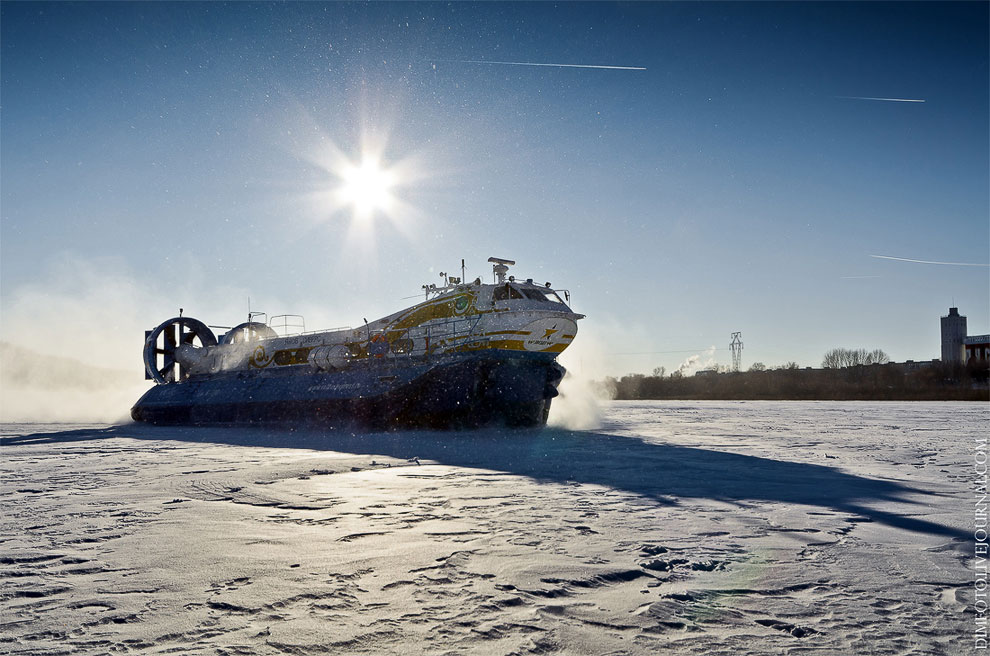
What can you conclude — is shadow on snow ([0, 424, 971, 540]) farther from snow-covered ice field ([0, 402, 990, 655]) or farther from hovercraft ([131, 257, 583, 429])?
hovercraft ([131, 257, 583, 429])

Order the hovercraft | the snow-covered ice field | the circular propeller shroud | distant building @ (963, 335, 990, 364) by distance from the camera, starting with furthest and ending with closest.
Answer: distant building @ (963, 335, 990, 364) < the circular propeller shroud < the hovercraft < the snow-covered ice field

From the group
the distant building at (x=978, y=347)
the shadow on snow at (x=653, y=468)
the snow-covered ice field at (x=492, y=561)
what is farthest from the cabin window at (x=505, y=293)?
the distant building at (x=978, y=347)

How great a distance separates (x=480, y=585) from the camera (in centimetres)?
350

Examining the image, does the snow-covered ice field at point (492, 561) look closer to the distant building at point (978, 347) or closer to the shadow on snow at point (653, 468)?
the shadow on snow at point (653, 468)

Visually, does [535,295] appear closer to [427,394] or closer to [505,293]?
[505,293]

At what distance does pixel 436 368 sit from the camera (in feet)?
53.7

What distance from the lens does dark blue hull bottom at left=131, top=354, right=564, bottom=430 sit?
1638 centimetres

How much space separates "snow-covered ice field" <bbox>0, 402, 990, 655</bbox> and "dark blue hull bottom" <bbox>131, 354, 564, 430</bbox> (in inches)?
313

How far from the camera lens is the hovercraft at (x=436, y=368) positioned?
53.5ft

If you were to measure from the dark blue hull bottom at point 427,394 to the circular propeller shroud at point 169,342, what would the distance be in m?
9.22

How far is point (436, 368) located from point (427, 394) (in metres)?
0.84

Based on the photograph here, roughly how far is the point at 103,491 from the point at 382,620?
543 cm

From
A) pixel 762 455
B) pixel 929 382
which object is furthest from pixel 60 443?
pixel 929 382

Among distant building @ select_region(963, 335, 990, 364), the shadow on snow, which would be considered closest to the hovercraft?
the shadow on snow
